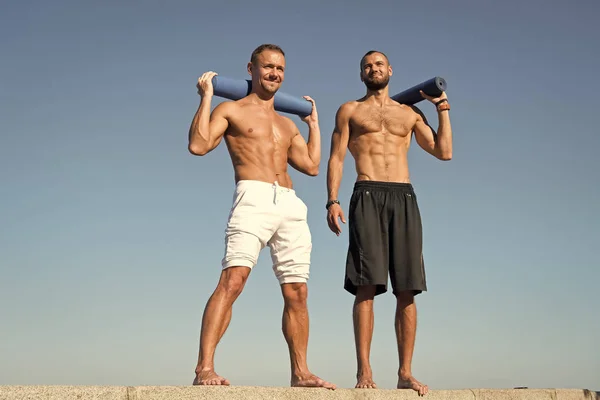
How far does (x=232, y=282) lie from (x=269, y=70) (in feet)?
6.90

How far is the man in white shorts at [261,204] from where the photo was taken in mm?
6879

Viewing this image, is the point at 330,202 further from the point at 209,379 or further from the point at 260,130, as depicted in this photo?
the point at 209,379

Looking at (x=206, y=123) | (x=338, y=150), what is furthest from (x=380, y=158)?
(x=206, y=123)

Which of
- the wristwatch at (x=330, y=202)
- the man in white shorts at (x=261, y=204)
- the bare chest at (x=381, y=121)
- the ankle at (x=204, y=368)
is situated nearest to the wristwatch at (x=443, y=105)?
the bare chest at (x=381, y=121)

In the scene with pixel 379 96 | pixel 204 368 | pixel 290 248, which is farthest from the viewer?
pixel 379 96

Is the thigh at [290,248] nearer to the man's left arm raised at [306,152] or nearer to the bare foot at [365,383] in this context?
the man's left arm raised at [306,152]

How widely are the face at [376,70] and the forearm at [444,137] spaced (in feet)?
2.36

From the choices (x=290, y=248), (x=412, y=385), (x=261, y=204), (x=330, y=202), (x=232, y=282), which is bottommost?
(x=412, y=385)

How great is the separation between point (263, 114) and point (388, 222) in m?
1.70

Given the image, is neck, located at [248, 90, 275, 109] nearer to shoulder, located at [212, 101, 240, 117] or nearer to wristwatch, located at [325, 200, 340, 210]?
shoulder, located at [212, 101, 240, 117]

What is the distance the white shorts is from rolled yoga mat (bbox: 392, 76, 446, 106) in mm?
2065

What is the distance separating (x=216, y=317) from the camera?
6.66m

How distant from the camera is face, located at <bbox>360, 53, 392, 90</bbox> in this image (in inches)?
331

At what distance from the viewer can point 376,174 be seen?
322 inches
